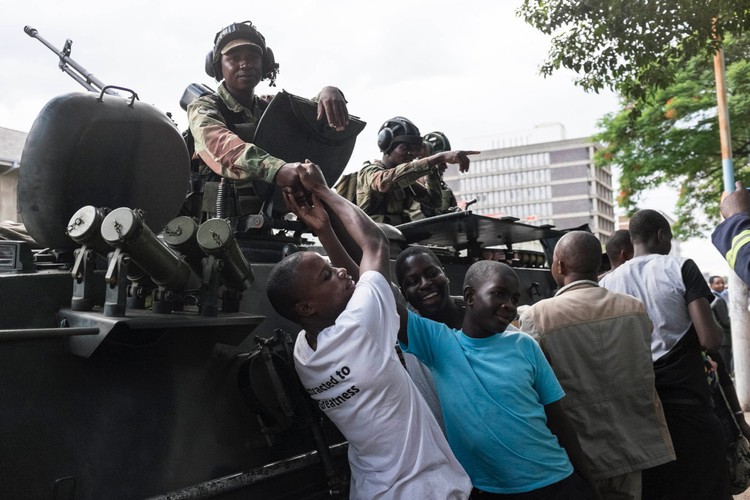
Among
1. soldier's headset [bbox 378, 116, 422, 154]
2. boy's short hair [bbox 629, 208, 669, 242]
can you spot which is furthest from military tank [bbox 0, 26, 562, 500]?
soldier's headset [bbox 378, 116, 422, 154]

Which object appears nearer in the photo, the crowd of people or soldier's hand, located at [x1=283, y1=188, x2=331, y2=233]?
the crowd of people

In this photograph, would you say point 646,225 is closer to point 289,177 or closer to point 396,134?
point 289,177

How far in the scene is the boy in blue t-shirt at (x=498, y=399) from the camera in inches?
99.9

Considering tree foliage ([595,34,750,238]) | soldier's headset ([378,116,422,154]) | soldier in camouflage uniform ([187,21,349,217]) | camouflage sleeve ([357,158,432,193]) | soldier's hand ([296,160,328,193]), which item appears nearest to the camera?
soldier's hand ([296,160,328,193])

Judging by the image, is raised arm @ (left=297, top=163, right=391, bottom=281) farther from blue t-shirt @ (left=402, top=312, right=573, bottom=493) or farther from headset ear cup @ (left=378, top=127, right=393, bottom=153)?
headset ear cup @ (left=378, top=127, right=393, bottom=153)

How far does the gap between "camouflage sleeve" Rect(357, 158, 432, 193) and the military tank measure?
93.9 inches

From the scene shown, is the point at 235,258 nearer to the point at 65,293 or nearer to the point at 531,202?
the point at 65,293

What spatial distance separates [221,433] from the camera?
2.48 metres

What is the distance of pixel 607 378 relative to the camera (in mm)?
3186

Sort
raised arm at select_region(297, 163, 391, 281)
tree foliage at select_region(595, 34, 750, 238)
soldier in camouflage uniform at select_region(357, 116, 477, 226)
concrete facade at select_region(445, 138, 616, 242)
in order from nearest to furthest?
raised arm at select_region(297, 163, 391, 281) → soldier in camouflage uniform at select_region(357, 116, 477, 226) → tree foliage at select_region(595, 34, 750, 238) → concrete facade at select_region(445, 138, 616, 242)

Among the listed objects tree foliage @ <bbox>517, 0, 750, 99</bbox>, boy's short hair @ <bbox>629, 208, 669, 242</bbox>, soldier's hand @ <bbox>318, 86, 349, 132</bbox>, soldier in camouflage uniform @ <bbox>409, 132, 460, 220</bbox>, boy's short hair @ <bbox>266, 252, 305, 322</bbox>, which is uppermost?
tree foliage @ <bbox>517, 0, 750, 99</bbox>

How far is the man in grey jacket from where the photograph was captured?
310 cm

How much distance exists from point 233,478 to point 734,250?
1.79m

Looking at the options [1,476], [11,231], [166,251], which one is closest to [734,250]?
[166,251]
